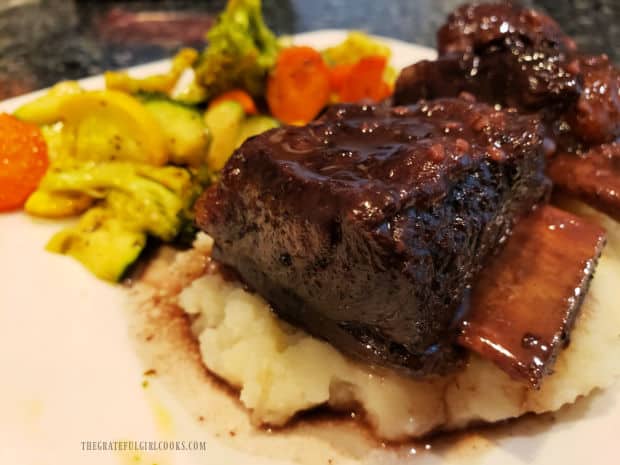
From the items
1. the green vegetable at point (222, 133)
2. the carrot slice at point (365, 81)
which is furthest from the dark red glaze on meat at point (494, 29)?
the green vegetable at point (222, 133)

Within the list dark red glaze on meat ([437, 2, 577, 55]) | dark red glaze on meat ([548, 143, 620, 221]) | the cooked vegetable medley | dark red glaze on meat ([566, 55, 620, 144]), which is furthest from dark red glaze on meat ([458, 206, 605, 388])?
the cooked vegetable medley

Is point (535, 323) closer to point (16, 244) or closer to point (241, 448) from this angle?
point (241, 448)

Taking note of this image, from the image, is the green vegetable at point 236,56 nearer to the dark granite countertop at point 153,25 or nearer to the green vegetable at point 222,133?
the green vegetable at point 222,133

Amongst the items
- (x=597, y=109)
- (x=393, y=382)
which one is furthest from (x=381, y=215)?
(x=597, y=109)

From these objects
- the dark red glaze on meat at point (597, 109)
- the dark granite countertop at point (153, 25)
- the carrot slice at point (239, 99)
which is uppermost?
the dark red glaze on meat at point (597, 109)

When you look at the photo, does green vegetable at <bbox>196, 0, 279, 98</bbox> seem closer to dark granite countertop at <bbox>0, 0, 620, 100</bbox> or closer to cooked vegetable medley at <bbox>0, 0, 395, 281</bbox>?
cooked vegetable medley at <bbox>0, 0, 395, 281</bbox>

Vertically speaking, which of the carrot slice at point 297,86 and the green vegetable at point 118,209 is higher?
the carrot slice at point 297,86

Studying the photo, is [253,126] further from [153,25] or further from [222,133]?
[153,25]

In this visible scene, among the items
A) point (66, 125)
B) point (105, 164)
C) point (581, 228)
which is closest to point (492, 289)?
point (581, 228)
